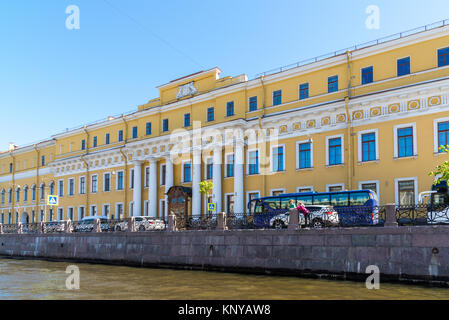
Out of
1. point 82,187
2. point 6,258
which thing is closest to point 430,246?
point 6,258

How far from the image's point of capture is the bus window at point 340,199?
2056cm

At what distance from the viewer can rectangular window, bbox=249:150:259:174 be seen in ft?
91.0

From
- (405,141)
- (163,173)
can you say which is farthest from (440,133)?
(163,173)

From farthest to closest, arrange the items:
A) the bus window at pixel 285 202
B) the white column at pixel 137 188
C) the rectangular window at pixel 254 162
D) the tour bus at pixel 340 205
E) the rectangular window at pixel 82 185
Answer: the rectangular window at pixel 82 185 → the white column at pixel 137 188 → the rectangular window at pixel 254 162 → the bus window at pixel 285 202 → the tour bus at pixel 340 205

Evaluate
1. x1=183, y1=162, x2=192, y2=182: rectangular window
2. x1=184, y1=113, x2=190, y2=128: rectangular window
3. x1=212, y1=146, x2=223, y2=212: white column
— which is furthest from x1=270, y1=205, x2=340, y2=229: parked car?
x1=184, y1=113, x2=190, y2=128: rectangular window

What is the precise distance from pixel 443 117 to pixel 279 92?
9290mm

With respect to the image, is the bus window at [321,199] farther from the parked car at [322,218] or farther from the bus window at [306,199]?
the parked car at [322,218]

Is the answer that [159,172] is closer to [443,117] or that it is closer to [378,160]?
[378,160]

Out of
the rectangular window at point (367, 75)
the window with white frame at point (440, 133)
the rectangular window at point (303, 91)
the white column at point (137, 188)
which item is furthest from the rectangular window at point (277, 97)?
the white column at point (137, 188)

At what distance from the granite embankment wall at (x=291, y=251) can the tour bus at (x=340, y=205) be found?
3.05ft

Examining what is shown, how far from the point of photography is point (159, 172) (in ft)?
110

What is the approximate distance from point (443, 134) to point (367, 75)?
16.4 feet

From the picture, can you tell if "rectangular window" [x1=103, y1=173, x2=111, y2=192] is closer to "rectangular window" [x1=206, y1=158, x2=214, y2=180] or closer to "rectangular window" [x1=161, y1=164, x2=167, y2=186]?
"rectangular window" [x1=161, y1=164, x2=167, y2=186]

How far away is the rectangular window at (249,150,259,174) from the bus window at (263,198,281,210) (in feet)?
17.6
